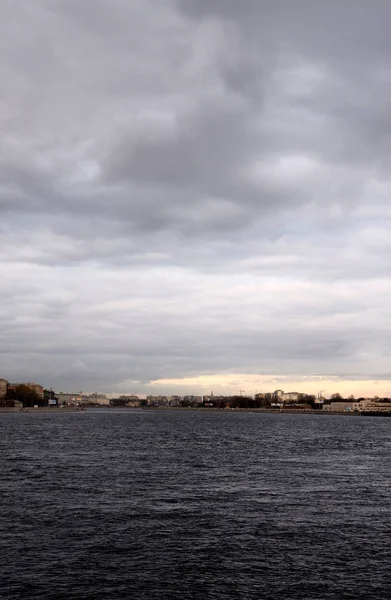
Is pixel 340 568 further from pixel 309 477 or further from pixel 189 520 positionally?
pixel 309 477

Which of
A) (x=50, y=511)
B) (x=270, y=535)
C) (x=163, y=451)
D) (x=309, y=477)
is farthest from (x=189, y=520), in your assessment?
(x=163, y=451)

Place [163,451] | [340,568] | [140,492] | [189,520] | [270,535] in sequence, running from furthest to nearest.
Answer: [163,451] → [140,492] → [189,520] → [270,535] → [340,568]

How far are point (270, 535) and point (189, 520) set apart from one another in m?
6.33

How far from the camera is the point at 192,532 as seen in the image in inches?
1555

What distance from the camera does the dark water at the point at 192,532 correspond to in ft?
96.9

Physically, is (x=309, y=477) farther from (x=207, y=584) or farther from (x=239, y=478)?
(x=207, y=584)

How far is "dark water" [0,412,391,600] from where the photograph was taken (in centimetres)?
2952

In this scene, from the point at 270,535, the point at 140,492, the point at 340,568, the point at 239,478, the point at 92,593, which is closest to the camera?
the point at 92,593

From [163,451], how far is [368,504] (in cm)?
4804

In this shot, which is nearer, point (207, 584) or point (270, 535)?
point (207, 584)

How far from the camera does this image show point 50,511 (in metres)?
45.1

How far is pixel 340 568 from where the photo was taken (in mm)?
32312

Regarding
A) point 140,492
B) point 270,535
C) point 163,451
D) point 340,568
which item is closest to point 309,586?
point 340,568

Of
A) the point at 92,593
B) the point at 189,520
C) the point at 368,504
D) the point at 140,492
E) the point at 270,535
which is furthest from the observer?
A: the point at 140,492
